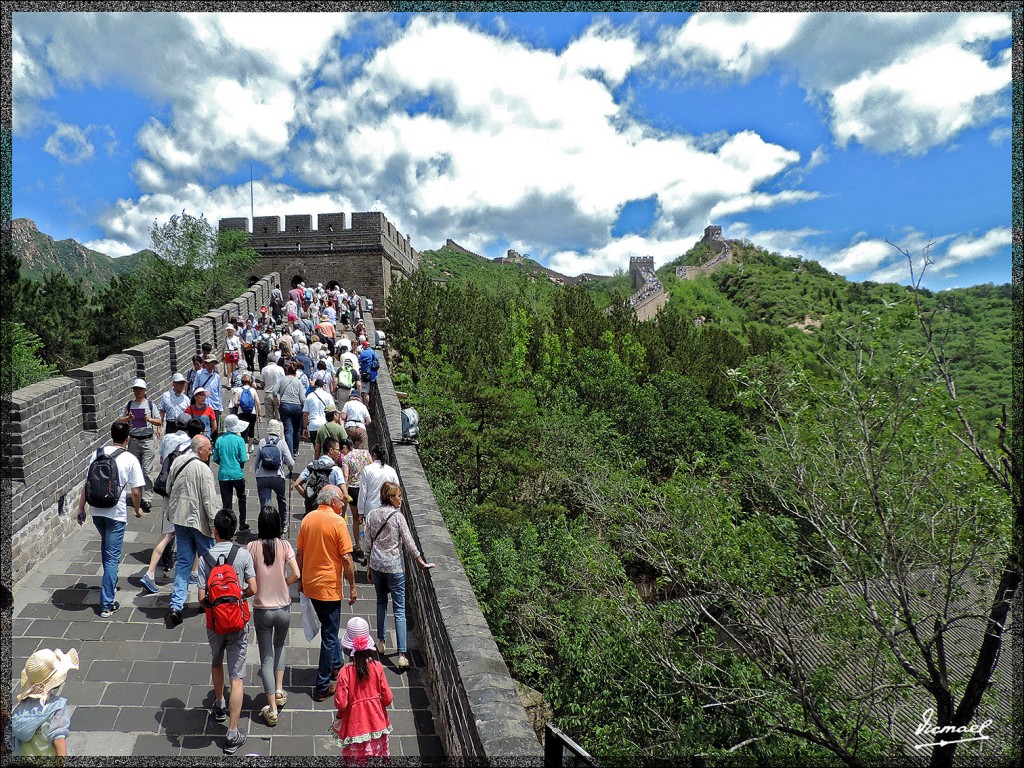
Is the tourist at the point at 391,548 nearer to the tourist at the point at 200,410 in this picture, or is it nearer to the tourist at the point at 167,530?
the tourist at the point at 167,530

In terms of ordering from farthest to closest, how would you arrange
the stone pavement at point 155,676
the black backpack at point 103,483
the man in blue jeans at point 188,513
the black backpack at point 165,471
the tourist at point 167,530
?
1. the black backpack at point 165,471
2. the tourist at point 167,530
3. the man in blue jeans at point 188,513
4. the black backpack at point 103,483
5. the stone pavement at point 155,676

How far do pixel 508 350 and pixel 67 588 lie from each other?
65.1 feet

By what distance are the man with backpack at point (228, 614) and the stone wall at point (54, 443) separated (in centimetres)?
247

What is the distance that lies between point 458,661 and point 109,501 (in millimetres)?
3097

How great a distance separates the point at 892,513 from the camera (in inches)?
261

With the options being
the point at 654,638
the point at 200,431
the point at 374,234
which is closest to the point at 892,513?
the point at 654,638

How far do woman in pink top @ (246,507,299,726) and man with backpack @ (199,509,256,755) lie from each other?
0.07 metres

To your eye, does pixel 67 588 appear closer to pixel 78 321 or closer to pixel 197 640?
pixel 197 640

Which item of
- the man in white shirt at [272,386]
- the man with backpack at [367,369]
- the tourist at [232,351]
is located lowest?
the man in white shirt at [272,386]

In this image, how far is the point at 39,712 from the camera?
A: 3.06m

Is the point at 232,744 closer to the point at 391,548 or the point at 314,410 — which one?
the point at 391,548

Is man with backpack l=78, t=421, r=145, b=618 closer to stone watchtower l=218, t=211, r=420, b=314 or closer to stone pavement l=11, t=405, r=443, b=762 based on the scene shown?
stone pavement l=11, t=405, r=443, b=762

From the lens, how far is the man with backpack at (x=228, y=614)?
3980 mm

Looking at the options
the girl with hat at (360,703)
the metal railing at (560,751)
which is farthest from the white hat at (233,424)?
the metal railing at (560,751)
